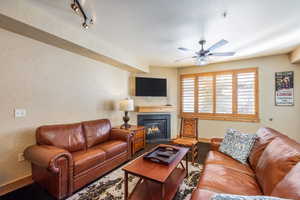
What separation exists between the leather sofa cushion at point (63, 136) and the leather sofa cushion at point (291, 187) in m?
2.76

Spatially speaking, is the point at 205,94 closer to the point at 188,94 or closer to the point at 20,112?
the point at 188,94

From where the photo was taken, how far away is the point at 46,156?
1.73 metres

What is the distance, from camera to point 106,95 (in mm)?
3699

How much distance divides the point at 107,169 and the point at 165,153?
117cm

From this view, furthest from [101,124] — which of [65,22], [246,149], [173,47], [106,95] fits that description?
[246,149]

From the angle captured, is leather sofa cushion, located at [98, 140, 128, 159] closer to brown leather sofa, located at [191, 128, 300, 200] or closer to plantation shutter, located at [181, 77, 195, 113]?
brown leather sofa, located at [191, 128, 300, 200]

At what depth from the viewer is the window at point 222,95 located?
392 cm

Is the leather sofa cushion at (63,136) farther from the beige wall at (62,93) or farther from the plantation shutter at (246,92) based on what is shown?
the plantation shutter at (246,92)

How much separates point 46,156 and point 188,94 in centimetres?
421

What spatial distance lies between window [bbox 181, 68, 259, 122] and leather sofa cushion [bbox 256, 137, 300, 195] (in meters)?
2.72

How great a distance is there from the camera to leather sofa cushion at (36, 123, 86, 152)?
7.12 ft

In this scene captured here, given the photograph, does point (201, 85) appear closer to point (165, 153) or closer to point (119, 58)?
point (119, 58)

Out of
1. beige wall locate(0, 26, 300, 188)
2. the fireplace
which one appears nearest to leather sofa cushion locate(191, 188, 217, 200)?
beige wall locate(0, 26, 300, 188)

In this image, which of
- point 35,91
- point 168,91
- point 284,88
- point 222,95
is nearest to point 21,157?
point 35,91
